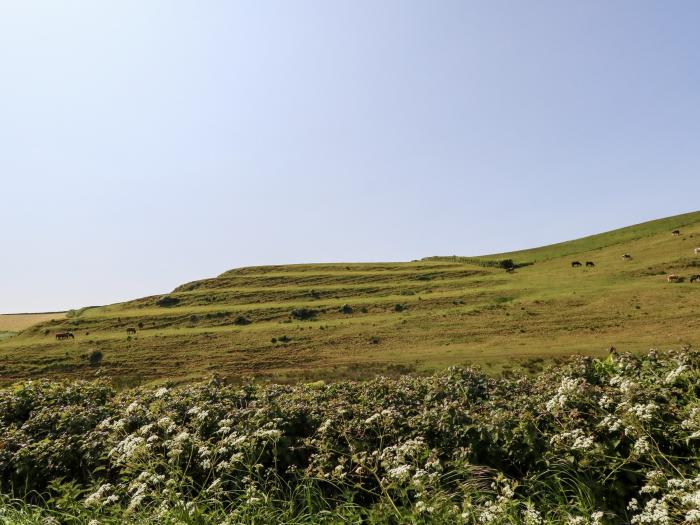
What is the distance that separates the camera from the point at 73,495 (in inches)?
264

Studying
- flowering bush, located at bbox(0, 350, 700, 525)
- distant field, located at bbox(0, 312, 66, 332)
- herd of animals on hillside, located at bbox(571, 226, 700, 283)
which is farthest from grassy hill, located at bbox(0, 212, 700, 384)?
distant field, located at bbox(0, 312, 66, 332)

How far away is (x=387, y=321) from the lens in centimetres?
6100

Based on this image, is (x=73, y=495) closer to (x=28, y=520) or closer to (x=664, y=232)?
(x=28, y=520)

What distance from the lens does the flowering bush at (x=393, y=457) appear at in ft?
18.5

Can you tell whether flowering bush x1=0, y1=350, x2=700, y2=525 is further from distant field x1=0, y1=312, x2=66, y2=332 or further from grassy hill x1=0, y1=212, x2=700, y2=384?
distant field x1=0, y1=312, x2=66, y2=332

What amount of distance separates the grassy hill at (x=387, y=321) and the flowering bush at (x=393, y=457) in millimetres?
28292

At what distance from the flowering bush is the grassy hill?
2829cm

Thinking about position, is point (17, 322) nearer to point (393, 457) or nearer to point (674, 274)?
point (393, 457)

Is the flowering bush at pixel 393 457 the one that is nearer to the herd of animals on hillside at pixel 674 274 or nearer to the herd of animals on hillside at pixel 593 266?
the herd of animals on hillside at pixel 674 274

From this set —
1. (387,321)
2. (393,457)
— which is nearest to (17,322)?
(387,321)

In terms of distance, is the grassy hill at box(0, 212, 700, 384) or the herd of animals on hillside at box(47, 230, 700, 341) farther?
the herd of animals on hillside at box(47, 230, 700, 341)

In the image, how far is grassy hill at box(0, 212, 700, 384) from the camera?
138 ft

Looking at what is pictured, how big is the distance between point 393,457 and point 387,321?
55.0 m

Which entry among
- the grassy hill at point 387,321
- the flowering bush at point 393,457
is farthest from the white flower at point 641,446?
the grassy hill at point 387,321
